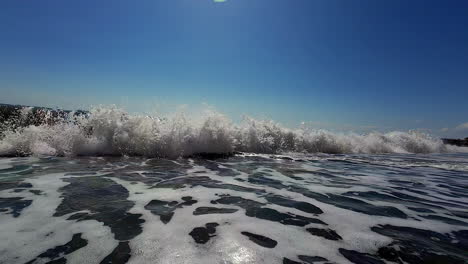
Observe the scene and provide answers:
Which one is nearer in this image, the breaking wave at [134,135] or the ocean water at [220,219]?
the ocean water at [220,219]

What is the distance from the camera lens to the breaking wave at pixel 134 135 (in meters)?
8.71

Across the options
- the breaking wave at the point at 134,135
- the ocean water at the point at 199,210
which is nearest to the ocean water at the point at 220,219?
the ocean water at the point at 199,210

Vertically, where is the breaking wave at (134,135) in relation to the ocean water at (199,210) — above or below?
above

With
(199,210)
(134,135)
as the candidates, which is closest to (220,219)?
(199,210)

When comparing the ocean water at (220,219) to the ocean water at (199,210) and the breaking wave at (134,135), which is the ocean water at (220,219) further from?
the breaking wave at (134,135)

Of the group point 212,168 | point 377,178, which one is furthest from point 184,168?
point 377,178

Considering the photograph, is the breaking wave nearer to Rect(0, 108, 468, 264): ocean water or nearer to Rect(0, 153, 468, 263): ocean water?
Rect(0, 108, 468, 264): ocean water

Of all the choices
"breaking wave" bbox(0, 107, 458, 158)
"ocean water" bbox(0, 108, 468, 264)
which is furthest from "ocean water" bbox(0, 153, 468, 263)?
"breaking wave" bbox(0, 107, 458, 158)

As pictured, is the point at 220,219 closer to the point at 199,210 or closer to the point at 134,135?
the point at 199,210

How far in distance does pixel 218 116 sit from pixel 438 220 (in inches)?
352

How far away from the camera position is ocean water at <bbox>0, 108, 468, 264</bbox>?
8.96ft

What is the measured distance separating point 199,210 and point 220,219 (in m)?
0.50

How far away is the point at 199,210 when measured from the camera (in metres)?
3.99

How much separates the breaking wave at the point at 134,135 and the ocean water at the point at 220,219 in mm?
2324
